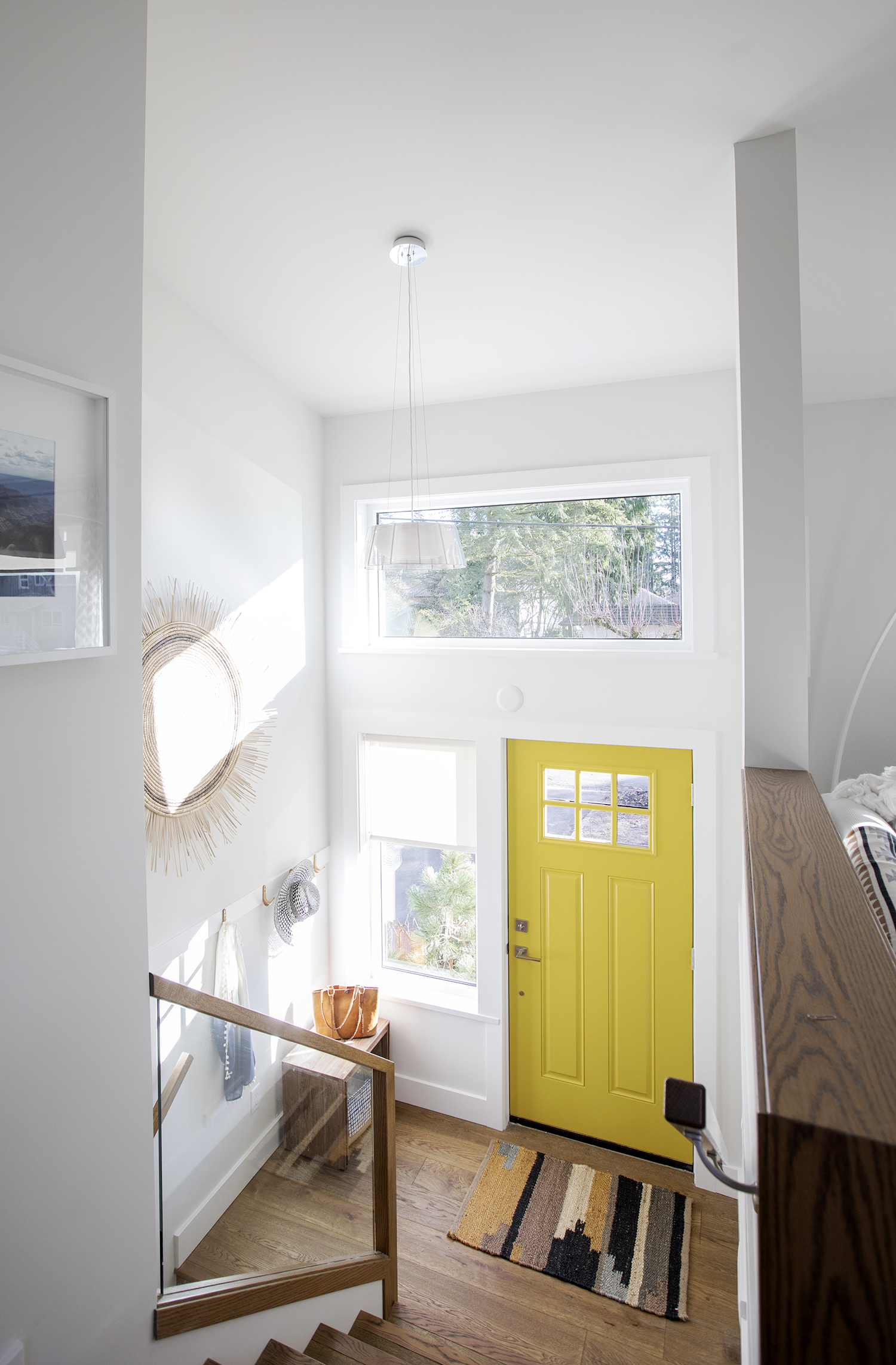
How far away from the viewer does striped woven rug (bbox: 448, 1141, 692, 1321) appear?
2.51m

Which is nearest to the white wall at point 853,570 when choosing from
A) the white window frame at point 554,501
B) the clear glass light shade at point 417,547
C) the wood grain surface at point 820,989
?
the white window frame at point 554,501

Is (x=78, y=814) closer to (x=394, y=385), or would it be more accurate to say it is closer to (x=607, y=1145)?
(x=394, y=385)

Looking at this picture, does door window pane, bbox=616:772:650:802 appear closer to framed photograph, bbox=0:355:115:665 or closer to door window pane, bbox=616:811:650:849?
door window pane, bbox=616:811:650:849

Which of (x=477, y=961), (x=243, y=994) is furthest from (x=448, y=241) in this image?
(x=477, y=961)

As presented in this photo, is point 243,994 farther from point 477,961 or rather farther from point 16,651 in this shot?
point 16,651

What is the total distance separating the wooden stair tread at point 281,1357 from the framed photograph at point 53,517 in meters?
1.65

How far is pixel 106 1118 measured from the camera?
1.12 m

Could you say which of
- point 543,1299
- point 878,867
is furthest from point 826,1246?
point 543,1299

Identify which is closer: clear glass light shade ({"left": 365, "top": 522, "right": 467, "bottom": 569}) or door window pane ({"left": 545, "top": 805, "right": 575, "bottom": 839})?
clear glass light shade ({"left": 365, "top": 522, "right": 467, "bottom": 569})

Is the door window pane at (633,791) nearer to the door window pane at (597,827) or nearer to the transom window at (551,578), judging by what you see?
the door window pane at (597,827)

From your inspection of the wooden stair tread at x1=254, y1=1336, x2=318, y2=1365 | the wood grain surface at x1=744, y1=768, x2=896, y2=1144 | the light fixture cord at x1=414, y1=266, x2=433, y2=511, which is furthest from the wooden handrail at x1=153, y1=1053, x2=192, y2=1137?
the light fixture cord at x1=414, y1=266, x2=433, y2=511

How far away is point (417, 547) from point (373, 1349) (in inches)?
86.0

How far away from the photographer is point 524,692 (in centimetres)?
318

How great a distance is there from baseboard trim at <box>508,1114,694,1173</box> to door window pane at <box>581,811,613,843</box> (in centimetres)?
136
